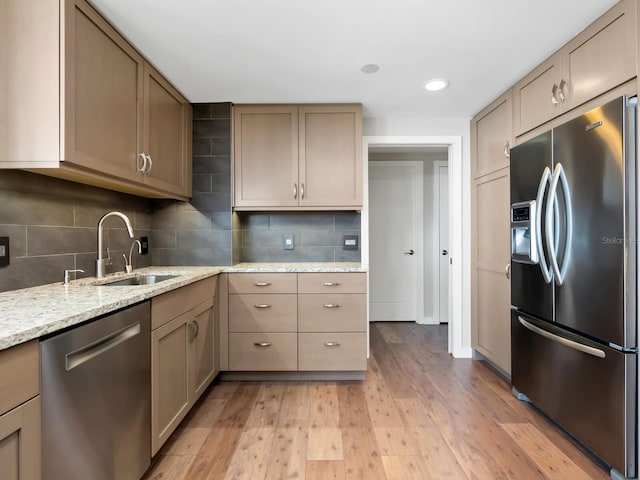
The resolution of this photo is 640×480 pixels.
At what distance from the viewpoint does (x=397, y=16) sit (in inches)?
59.2

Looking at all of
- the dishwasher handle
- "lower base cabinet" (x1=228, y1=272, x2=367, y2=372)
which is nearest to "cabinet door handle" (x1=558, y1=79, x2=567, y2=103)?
"lower base cabinet" (x1=228, y1=272, x2=367, y2=372)

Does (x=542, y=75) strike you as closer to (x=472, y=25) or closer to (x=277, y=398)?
(x=472, y=25)

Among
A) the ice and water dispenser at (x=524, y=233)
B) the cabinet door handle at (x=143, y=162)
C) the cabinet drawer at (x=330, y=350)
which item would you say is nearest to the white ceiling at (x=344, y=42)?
the cabinet door handle at (x=143, y=162)

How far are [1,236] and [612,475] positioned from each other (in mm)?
2910

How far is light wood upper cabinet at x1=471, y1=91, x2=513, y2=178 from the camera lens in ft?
7.48

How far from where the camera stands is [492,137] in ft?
8.09

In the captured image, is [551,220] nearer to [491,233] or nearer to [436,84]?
[491,233]

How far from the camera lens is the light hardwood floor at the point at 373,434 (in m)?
1.49

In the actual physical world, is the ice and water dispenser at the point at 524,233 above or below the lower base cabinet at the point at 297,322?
above

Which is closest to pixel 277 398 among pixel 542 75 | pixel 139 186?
pixel 139 186

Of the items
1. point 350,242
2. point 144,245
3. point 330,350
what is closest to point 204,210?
point 144,245

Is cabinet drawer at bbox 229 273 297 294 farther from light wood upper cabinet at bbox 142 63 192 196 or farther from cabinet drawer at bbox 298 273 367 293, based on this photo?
light wood upper cabinet at bbox 142 63 192 196

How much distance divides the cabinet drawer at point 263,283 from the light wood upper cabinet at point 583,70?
1898mm

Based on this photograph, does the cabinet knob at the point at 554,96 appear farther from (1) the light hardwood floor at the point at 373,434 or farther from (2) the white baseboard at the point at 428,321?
(2) the white baseboard at the point at 428,321
